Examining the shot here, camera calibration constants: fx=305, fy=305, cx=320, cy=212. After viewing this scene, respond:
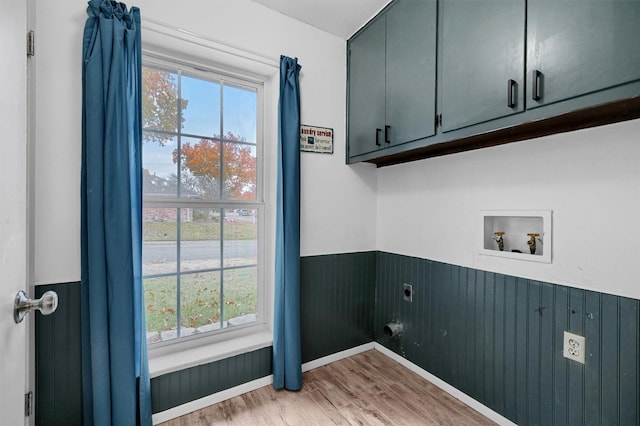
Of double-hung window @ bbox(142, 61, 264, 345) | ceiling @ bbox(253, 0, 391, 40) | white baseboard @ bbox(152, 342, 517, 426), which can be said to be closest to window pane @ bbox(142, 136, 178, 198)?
double-hung window @ bbox(142, 61, 264, 345)

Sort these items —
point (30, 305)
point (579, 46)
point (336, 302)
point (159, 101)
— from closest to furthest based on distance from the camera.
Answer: point (30, 305), point (579, 46), point (159, 101), point (336, 302)

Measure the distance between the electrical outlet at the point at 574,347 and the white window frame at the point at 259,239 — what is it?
5.28 ft

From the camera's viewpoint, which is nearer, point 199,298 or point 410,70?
point 410,70

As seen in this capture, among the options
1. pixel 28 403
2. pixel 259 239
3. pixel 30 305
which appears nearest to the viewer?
pixel 30 305

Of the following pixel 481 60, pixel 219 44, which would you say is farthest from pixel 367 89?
pixel 219 44

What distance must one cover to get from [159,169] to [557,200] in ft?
6.92

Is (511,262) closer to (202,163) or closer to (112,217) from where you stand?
(202,163)

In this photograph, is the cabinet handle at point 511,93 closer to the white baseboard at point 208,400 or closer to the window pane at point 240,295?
the window pane at point 240,295

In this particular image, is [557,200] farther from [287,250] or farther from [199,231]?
[199,231]

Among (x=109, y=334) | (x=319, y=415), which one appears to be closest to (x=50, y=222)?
(x=109, y=334)

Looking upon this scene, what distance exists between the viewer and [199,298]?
1.92 m

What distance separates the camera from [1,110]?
0.82m

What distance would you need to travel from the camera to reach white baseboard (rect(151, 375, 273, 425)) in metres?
1.67

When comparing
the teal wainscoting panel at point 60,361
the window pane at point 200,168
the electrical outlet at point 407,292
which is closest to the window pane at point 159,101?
the window pane at point 200,168
